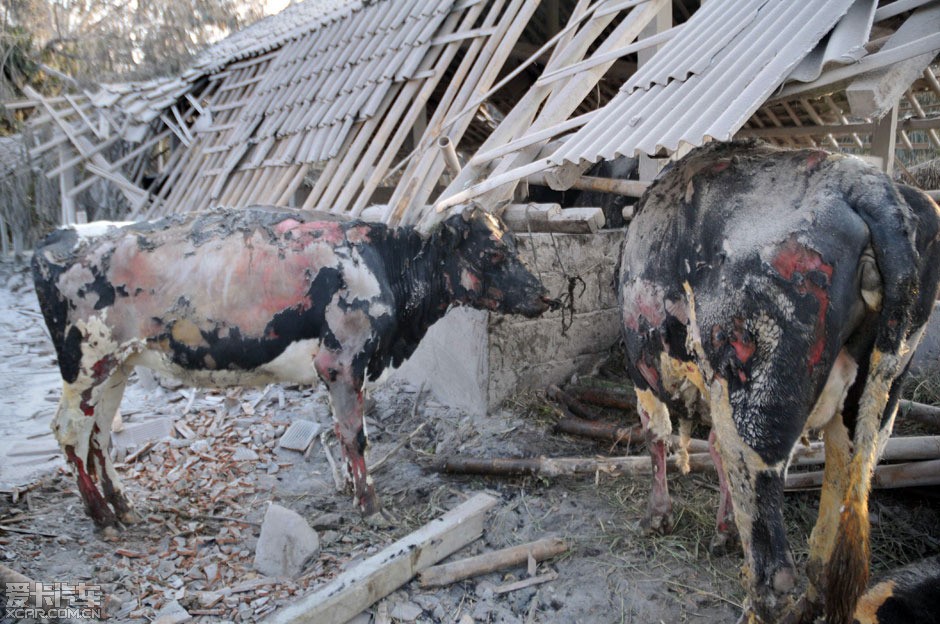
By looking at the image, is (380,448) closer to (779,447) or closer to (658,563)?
(658,563)

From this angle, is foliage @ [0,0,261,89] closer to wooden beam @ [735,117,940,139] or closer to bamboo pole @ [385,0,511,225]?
bamboo pole @ [385,0,511,225]

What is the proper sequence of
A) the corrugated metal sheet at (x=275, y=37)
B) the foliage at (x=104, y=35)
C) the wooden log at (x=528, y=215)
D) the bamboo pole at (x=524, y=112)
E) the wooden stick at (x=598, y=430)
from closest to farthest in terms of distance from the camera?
the wooden log at (x=528, y=215) < the wooden stick at (x=598, y=430) < the bamboo pole at (x=524, y=112) < the corrugated metal sheet at (x=275, y=37) < the foliage at (x=104, y=35)

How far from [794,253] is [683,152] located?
3.00ft

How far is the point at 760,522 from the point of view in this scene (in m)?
2.66

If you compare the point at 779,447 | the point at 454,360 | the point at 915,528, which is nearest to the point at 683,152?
the point at 779,447

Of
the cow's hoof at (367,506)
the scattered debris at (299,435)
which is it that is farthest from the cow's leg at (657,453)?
the scattered debris at (299,435)

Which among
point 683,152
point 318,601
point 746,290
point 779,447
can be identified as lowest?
point 318,601

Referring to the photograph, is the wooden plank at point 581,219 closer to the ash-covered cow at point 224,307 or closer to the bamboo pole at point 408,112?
the ash-covered cow at point 224,307

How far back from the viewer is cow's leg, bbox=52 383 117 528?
4.17 m

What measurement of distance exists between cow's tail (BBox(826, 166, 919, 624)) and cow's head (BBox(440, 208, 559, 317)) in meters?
2.29

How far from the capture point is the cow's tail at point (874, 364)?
7.76 ft

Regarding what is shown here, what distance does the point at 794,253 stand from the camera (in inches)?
97.3

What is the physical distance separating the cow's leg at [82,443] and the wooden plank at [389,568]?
6.13ft

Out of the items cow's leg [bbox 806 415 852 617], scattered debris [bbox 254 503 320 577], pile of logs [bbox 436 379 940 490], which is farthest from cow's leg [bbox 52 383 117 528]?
cow's leg [bbox 806 415 852 617]
